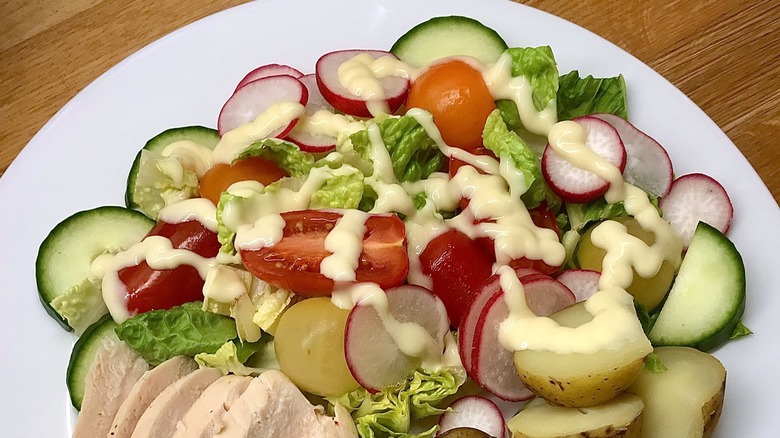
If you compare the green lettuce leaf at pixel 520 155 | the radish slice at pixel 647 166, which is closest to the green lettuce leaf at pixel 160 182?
the green lettuce leaf at pixel 520 155

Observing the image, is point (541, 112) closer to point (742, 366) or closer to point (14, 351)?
point (742, 366)

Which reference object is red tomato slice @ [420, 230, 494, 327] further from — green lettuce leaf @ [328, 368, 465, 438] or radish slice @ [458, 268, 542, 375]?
green lettuce leaf @ [328, 368, 465, 438]

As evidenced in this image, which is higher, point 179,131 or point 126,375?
point 179,131

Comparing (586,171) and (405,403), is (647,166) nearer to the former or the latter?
(586,171)

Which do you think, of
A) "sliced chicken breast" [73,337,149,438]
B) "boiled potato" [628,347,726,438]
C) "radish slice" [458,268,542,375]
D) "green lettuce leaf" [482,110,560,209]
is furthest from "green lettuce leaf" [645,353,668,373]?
"sliced chicken breast" [73,337,149,438]

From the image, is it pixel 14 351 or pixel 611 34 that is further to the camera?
pixel 611 34

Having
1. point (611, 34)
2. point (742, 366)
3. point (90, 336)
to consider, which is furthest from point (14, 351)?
point (611, 34)

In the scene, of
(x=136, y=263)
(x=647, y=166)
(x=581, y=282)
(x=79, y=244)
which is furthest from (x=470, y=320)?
(x=79, y=244)
